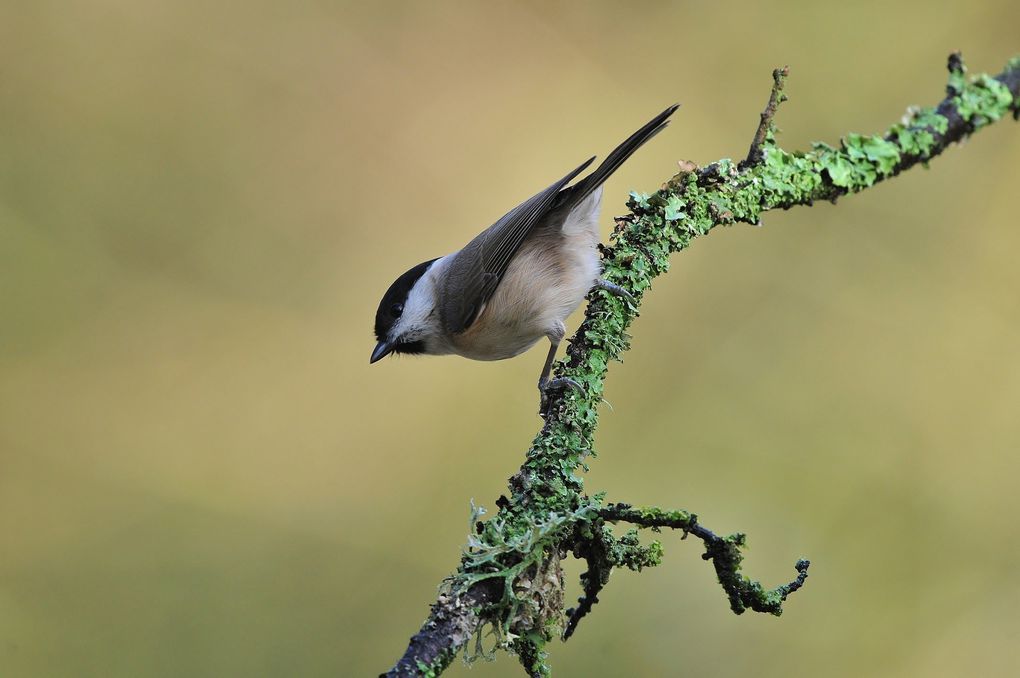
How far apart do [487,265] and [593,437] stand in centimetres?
116

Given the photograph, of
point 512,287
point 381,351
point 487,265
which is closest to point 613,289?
point 512,287

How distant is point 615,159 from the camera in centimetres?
271

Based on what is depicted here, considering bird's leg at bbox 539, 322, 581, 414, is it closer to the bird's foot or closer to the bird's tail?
the bird's foot

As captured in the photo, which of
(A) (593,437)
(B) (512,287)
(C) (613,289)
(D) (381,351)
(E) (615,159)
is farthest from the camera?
(D) (381,351)

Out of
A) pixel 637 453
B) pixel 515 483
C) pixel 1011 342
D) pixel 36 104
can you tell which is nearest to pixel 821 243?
pixel 1011 342

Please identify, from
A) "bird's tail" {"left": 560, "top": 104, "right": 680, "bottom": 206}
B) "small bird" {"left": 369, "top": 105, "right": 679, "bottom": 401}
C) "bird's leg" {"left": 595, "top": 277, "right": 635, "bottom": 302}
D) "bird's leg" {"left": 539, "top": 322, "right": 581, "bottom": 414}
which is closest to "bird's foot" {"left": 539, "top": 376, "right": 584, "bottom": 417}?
"bird's leg" {"left": 539, "top": 322, "right": 581, "bottom": 414}

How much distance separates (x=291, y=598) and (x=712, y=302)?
2.23 meters

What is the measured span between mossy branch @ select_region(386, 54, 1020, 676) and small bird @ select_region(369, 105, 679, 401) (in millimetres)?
397

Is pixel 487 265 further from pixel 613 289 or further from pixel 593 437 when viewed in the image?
pixel 593 437

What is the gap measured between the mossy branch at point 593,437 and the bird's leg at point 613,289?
2 centimetres

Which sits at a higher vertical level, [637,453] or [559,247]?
[559,247]

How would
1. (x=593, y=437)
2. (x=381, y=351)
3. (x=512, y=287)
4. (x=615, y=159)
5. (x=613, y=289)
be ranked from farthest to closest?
(x=381, y=351)
(x=512, y=287)
(x=615, y=159)
(x=613, y=289)
(x=593, y=437)

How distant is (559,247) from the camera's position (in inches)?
117

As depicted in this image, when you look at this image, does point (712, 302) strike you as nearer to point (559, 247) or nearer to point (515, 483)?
point (559, 247)
